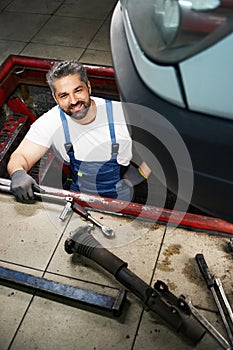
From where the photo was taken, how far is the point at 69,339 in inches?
56.6

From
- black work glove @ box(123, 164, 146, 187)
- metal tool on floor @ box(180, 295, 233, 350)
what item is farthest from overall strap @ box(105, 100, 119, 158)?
metal tool on floor @ box(180, 295, 233, 350)

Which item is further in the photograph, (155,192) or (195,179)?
(155,192)

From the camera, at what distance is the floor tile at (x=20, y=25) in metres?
3.20

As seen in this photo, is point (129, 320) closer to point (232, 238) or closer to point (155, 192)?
point (232, 238)

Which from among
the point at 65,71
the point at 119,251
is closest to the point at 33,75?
the point at 65,71

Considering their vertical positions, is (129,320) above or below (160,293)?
below

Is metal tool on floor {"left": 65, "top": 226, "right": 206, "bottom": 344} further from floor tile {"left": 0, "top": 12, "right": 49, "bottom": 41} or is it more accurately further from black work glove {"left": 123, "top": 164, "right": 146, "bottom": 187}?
floor tile {"left": 0, "top": 12, "right": 49, "bottom": 41}

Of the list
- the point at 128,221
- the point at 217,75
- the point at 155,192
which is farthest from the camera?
the point at 155,192

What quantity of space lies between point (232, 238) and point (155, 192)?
0.78 metres

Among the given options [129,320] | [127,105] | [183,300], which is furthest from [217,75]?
[129,320]

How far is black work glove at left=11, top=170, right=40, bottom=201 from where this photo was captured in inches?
71.9

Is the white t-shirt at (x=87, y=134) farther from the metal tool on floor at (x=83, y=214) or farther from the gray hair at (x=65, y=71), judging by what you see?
the metal tool on floor at (x=83, y=214)

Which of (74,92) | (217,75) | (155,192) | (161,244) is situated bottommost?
(155,192)

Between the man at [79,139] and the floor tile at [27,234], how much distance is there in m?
0.08
